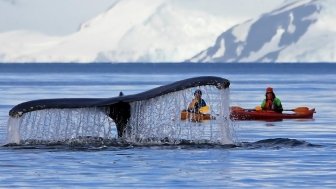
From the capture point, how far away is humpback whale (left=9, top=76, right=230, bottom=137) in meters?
19.7

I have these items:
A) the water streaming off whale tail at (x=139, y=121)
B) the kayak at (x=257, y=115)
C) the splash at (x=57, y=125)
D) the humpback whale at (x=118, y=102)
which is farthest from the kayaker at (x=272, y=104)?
the humpback whale at (x=118, y=102)

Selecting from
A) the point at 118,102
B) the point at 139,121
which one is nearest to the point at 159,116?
the point at 139,121

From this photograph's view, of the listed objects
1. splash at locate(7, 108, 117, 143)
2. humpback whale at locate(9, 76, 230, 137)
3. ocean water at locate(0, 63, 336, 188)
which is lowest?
ocean water at locate(0, 63, 336, 188)

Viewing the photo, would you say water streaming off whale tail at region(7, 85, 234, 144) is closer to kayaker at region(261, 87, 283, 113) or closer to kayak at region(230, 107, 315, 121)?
kayak at region(230, 107, 315, 121)

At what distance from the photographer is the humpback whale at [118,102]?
64.5 feet

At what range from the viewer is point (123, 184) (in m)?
17.9

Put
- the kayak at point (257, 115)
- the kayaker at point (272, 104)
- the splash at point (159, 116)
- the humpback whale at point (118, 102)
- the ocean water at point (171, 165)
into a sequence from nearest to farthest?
1. the ocean water at point (171, 165)
2. the humpback whale at point (118, 102)
3. the splash at point (159, 116)
4. the kayak at point (257, 115)
5. the kayaker at point (272, 104)

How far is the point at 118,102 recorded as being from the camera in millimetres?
20344

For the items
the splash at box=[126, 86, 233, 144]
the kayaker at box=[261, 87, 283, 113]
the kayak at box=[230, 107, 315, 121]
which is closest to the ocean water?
the splash at box=[126, 86, 233, 144]

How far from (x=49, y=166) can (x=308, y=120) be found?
17504 millimetres

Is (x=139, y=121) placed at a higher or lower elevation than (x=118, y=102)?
lower

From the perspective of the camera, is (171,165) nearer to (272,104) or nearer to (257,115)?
(257,115)

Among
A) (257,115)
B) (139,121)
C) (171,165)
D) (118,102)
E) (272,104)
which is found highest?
(272,104)

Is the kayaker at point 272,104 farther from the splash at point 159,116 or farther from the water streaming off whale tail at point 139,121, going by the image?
the splash at point 159,116
